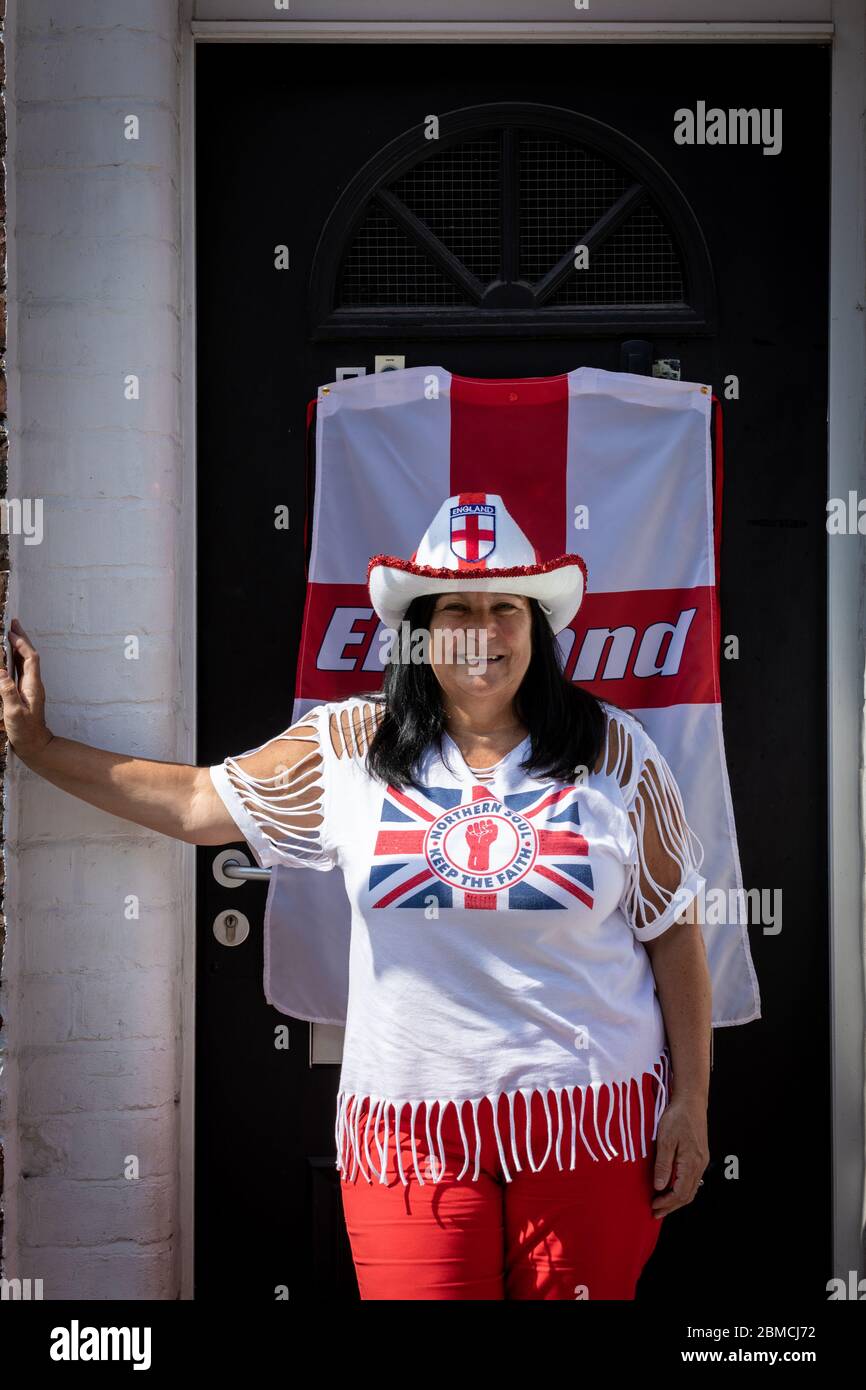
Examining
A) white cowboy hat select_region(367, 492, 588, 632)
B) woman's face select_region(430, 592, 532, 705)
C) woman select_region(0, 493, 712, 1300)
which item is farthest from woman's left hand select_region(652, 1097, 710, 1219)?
white cowboy hat select_region(367, 492, 588, 632)

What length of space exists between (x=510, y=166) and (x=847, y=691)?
1431 mm

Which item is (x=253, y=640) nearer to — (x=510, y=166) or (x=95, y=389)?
(x=95, y=389)

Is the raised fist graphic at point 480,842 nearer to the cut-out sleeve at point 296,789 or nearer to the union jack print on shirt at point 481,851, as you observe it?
the union jack print on shirt at point 481,851

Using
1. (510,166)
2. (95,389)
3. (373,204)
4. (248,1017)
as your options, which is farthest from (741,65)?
(248,1017)

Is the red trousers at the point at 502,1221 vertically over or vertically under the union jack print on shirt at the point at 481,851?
under

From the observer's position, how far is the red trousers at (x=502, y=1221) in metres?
2.14

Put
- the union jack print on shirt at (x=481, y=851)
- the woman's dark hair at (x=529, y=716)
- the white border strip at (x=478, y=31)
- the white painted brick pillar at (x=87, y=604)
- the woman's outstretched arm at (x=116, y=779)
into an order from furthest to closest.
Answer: the white border strip at (x=478, y=31) → the white painted brick pillar at (x=87, y=604) → the woman's outstretched arm at (x=116, y=779) → the woman's dark hair at (x=529, y=716) → the union jack print on shirt at (x=481, y=851)

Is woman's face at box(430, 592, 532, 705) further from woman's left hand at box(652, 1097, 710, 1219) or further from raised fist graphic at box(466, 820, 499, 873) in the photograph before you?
woman's left hand at box(652, 1097, 710, 1219)

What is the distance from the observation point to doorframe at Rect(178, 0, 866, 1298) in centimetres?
282

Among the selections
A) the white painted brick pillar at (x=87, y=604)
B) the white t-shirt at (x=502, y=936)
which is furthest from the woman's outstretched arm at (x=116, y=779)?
the white t-shirt at (x=502, y=936)

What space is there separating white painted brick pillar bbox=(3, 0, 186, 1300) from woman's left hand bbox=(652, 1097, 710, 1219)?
108cm

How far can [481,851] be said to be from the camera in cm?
216

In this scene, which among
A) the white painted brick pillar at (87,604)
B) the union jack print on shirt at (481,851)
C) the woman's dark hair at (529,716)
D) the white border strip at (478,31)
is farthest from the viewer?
the white border strip at (478,31)

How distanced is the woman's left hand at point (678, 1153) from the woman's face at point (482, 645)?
82cm
